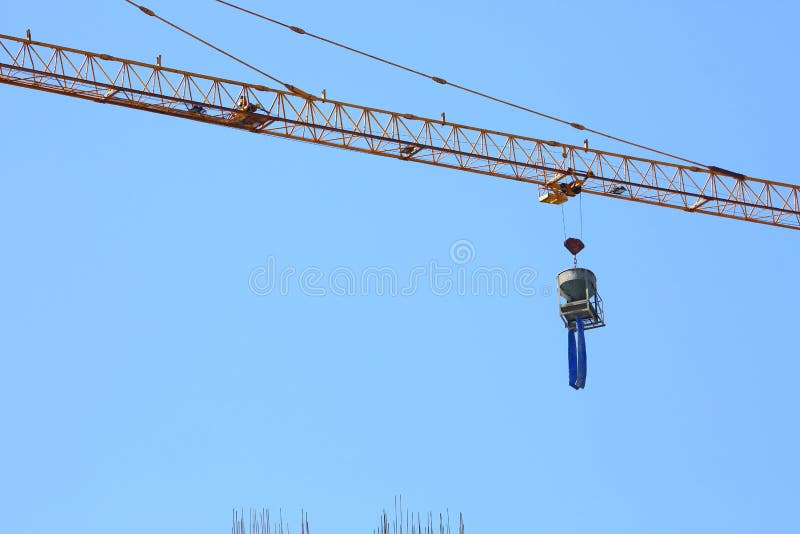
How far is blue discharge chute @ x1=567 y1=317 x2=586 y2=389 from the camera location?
2844 inches

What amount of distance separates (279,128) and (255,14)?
604 centimetres

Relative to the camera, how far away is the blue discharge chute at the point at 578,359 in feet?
237

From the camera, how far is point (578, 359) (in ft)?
238

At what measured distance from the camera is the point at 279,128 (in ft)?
268

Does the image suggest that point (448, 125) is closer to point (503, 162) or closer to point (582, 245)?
point (503, 162)

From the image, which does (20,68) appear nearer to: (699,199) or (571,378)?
(571,378)

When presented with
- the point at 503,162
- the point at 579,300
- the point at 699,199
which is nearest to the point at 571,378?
the point at 579,300

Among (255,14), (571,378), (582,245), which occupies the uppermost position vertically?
(255,14)

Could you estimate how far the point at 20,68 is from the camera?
256ft

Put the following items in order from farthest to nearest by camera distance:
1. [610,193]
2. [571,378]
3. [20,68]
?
[610,193] < [20,68] < [571,378]

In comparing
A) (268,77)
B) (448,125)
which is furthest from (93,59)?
(448,125)

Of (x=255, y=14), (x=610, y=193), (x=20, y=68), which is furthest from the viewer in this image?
(x=610, y=193)

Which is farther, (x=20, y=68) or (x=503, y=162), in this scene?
(x=503, y=162)

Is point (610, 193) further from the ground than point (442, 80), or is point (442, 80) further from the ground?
point (442, 80)
